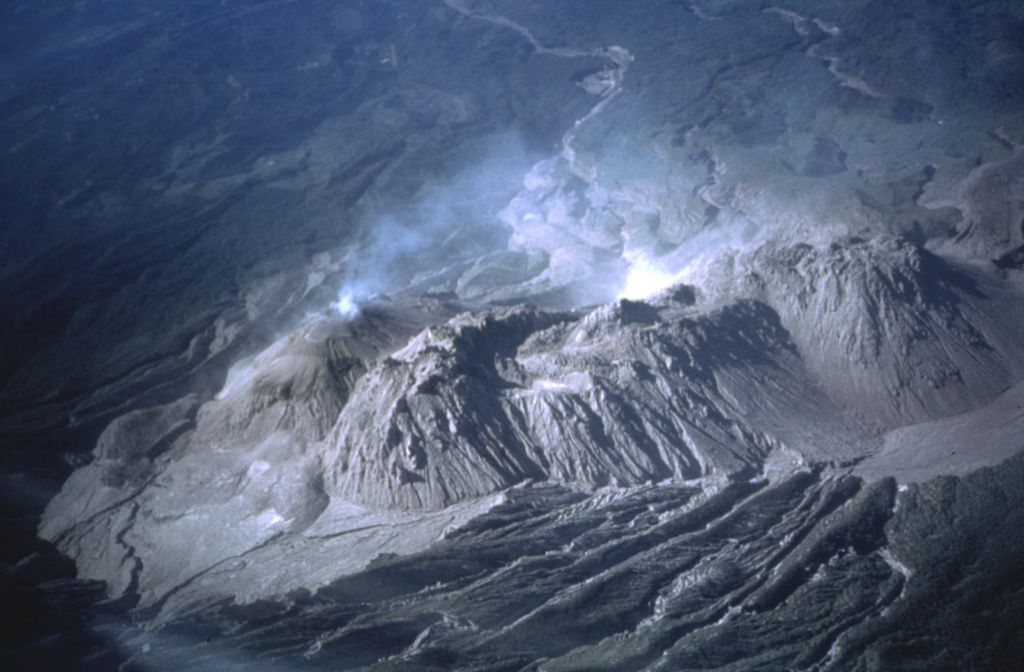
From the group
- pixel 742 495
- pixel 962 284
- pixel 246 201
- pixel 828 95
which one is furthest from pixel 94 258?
pixel 828 95

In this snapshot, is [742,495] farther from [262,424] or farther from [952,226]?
[952,226]

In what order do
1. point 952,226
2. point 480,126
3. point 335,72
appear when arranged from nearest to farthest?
1. point 952,226
2. point 480,126
3. point 335,72

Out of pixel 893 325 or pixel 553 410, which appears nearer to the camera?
pixel 553 410

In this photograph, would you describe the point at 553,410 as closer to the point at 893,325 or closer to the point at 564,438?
the point at 564,438

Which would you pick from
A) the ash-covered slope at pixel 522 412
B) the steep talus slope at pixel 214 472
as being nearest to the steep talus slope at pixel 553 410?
the ash-covered slope at pixel 522 412

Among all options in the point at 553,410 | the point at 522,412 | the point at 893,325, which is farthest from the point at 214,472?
the point at 893,325

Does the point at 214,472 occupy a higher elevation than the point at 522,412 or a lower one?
higher

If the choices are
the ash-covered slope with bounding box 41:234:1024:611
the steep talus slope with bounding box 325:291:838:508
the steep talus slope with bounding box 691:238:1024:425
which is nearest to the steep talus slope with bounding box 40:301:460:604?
the ash-covered slope with bounding box 41:234:1024:611

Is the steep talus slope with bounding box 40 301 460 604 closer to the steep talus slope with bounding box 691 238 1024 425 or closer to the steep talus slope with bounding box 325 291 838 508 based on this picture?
the steep talus slope with bounding box 325 291 838 508

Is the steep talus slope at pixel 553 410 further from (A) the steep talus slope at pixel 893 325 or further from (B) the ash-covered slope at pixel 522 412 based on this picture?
(A) the steep talus slope at pixel 893 325
